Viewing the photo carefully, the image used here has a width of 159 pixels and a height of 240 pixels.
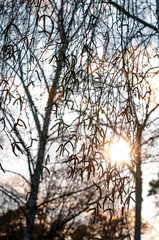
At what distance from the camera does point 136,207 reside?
6.72 meters

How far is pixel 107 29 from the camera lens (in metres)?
2.17

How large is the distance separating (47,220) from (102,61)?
11.7 metres

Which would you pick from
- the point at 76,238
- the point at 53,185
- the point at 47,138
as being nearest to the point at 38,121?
the point at 47,138

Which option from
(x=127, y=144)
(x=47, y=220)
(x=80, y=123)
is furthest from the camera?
(x=47, y=220)

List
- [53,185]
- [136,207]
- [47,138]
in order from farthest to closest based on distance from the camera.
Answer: [53,185] < [136,207] < [47,138]

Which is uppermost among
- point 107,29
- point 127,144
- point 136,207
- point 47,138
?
point 47,138

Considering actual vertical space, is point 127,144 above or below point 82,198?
below

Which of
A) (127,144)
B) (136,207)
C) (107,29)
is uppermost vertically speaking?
(107,29)

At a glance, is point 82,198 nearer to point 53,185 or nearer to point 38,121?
point 53,185

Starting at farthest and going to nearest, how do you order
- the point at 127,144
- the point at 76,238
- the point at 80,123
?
1. the point at 76,238
2. the point at 127,144
3. the point at 80,123

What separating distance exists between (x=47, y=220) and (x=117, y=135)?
1188 centimetres

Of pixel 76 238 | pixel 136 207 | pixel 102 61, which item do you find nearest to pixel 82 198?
pixel 136 207

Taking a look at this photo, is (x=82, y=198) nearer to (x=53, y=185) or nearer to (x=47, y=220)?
(x=53, y=185)

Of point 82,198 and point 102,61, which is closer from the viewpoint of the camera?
point 102,61
